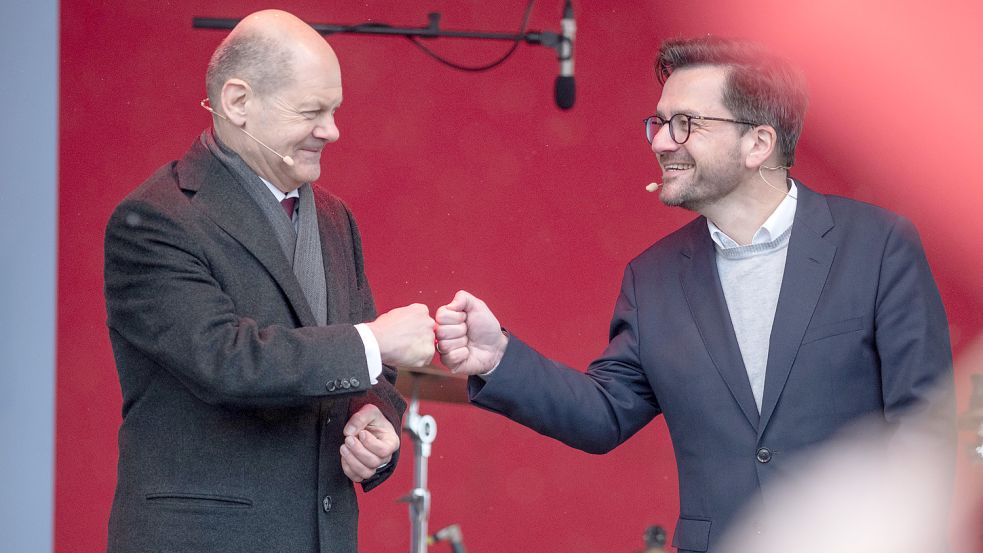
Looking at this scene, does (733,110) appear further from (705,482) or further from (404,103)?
(404,103)

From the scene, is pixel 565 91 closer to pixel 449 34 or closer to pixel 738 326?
pixel 449 34

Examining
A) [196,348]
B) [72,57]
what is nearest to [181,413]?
[196,348]

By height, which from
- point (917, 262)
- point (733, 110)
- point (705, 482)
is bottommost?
point (705, 482)

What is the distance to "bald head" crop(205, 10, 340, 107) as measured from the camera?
2.30m

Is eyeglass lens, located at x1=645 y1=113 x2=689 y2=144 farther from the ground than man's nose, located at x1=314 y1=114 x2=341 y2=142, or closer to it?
→ farther from the ground

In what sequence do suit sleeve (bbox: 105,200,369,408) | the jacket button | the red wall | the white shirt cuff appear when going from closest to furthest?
suit sleeve (bbox: 105,200,369,408) → the white shirt cuff → the jacket button → the red wall

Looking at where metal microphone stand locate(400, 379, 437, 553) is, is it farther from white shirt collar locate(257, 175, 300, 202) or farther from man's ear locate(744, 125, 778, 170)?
man's ear locate(744, 125, 778, 170)

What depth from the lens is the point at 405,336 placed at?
223 cm

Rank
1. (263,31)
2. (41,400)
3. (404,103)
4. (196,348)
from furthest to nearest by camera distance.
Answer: (404,103) → (263,31) → (196,348) → (41,400)

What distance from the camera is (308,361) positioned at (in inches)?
82.3

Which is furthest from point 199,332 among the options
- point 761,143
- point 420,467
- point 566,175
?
point 566,175

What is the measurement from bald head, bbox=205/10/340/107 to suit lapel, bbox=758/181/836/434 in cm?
109

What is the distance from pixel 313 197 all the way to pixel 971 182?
2764 mm

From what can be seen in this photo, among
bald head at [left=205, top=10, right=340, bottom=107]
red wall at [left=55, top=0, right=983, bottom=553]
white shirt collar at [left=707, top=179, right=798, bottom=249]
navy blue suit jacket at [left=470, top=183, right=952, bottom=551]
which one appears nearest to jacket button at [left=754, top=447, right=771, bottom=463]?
navy blue suit jacket at [left=470, top=183, right=952, bottom=551]
